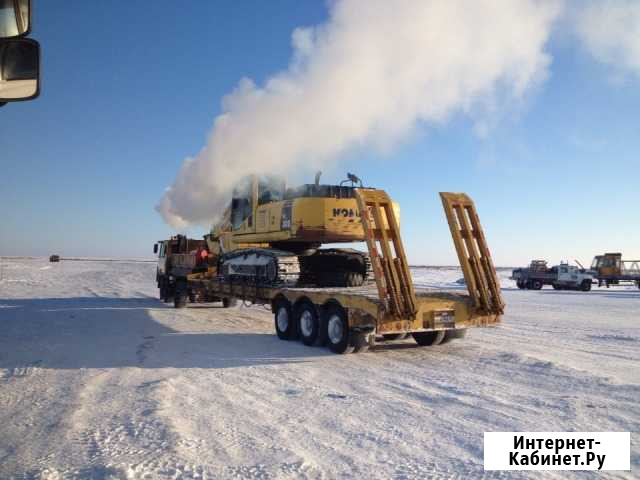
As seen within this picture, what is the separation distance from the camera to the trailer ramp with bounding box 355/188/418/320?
857cm

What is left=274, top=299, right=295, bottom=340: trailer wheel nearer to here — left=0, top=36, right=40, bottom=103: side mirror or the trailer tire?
the trailer tire

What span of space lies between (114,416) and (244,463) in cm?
195

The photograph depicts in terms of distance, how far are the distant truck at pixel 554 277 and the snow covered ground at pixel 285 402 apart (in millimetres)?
27965

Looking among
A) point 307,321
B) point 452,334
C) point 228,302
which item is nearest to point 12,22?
point 307,321

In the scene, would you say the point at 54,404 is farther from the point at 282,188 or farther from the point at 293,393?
the point at 282,188

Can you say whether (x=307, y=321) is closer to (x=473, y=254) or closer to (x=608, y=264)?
(x=473, y=254)

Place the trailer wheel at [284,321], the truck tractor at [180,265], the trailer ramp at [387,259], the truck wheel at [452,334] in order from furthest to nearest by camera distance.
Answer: the truck tractor at [180,265] < the trailer wheel at [284,321] < the truck wheel at [452,334] < the trailer ramp at [387,259]

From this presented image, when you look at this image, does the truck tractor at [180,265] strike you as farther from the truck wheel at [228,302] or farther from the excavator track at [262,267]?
the excavator track at [262,267]

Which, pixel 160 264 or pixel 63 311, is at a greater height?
pixel 160 264

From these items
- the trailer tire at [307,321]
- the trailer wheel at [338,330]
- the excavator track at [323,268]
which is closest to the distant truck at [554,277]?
the excavator track at [323,268]

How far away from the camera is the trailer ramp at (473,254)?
9.57m

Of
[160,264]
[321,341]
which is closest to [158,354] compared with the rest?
[321,341]

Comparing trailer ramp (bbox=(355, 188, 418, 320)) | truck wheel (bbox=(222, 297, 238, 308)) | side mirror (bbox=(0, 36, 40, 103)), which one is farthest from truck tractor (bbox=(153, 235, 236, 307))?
side mirror (bbox=(0, 36, 40, 103))

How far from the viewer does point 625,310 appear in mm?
19656
